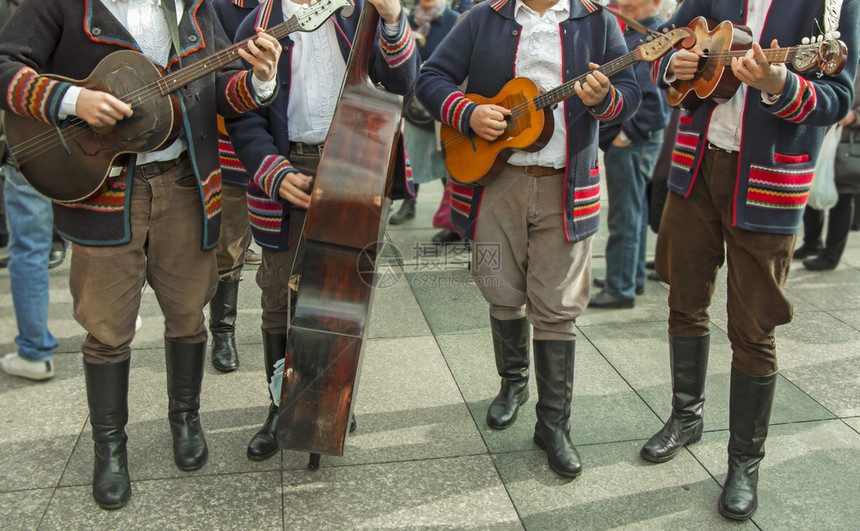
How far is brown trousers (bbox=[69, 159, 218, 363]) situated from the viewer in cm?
265

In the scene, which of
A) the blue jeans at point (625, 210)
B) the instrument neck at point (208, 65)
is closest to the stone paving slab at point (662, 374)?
the blue jeans at point (625, 210)

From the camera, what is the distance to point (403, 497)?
2.77 meters

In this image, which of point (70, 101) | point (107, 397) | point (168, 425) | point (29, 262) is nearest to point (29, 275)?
point (29, 262)

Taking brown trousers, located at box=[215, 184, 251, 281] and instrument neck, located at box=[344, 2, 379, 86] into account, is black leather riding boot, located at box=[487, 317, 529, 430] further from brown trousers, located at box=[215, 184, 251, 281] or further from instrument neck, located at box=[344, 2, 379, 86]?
brown trousers, located at box=[215, 184, 251, 281]

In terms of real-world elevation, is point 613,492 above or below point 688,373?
below

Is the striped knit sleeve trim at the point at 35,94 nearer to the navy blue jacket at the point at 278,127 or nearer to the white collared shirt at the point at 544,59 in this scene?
the navy blue jacket at the point at 278,127

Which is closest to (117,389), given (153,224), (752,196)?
(153,224)

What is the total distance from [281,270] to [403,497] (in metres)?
0.99

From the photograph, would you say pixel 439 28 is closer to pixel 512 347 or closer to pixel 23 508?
pixel 512 347

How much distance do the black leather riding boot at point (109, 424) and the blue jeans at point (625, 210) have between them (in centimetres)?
299

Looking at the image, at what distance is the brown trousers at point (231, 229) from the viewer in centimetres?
380

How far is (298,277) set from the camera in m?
2.57

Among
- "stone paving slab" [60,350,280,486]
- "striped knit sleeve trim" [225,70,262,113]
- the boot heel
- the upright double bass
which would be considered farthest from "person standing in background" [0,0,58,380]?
the boot heel

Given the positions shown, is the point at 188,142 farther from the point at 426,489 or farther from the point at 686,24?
the point at 686,24
